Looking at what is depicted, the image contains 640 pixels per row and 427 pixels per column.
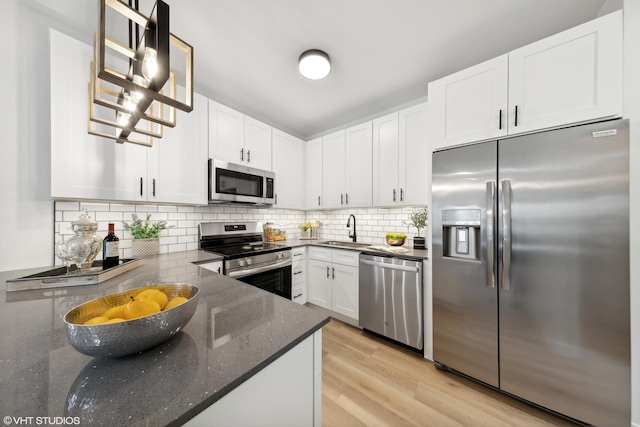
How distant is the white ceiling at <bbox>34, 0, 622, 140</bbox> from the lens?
58.4 inches

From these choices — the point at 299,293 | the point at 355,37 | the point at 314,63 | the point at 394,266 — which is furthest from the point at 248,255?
the point at 355,37

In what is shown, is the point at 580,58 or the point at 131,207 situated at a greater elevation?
the point at 580,58

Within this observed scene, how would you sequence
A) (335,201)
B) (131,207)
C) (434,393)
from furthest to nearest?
(335,201)
(131,207)
(434,393)

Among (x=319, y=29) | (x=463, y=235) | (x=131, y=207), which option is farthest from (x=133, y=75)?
(x=463, y=235)

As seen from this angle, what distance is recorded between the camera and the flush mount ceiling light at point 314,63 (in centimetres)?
185

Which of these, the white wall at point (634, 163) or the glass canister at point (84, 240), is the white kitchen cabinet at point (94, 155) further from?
the white wall at point (634, 163)

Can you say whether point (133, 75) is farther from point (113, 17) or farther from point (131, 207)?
point (131, 207)

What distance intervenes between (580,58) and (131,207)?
11.4 feet

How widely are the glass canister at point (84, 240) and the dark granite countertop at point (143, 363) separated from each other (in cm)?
35

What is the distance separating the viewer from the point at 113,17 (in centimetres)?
152

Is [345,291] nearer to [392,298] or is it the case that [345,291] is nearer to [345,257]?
[345,257]

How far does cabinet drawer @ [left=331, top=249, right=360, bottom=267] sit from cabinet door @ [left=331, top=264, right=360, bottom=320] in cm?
5

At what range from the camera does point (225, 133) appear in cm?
243

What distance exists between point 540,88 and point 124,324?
2393mm
